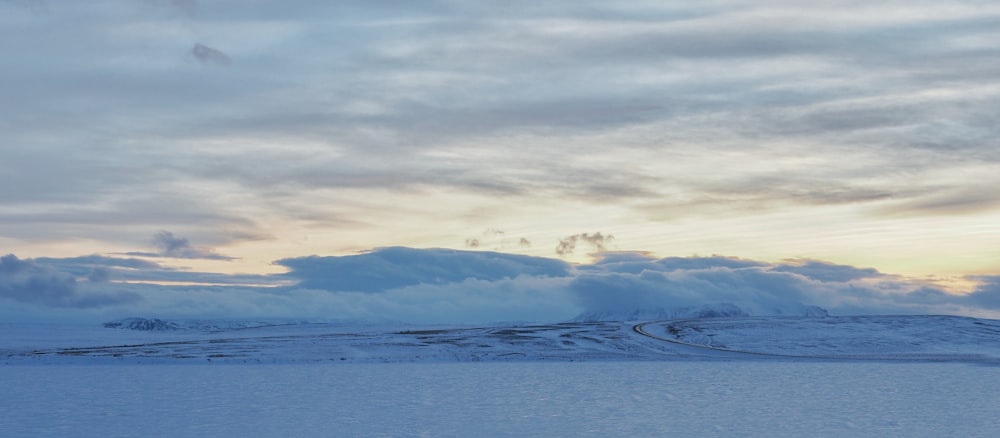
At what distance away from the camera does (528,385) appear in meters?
63.3

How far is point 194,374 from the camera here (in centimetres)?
7406

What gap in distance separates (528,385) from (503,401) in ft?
34.6

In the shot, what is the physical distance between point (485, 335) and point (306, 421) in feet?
231

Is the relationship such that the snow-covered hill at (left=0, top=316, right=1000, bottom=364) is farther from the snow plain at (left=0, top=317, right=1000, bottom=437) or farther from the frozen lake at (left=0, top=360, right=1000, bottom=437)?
the frozen lake at (left=0, top=360, right=1000, bottom=437)

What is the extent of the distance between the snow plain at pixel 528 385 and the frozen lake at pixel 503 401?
0.14 m

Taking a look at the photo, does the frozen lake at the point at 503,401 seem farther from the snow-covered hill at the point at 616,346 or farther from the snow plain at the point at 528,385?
the snow-covered hill at the point at 616,346

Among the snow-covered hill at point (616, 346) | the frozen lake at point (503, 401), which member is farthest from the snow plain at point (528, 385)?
the snow-covered hill at point (616, 346)

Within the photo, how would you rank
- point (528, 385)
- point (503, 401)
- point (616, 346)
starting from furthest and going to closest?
point (616, 346) → point (528, 385) → point (503, 401)

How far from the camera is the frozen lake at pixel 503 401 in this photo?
41.9 metres

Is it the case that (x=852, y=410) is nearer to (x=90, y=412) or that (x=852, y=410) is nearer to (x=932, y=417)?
(x=932, y=417)

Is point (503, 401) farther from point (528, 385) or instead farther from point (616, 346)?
point (616, 346)

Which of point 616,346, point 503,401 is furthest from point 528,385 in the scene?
point 616,346

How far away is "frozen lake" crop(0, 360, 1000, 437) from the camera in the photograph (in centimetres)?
4194

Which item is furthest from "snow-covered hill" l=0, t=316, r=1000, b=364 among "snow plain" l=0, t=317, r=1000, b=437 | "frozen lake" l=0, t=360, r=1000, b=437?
"frozen lake" l=0, t=360, r=1000, b=437
